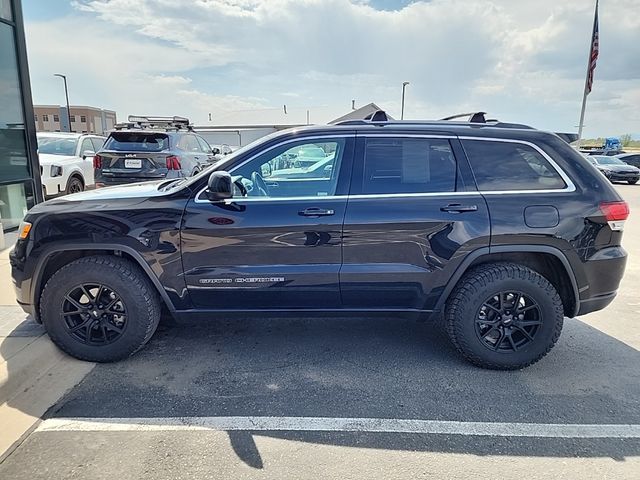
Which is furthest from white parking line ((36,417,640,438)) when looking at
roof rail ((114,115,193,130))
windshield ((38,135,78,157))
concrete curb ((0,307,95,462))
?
windshield ((38,135,78,157))

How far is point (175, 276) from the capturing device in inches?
130

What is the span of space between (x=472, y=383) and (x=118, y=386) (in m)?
2.59

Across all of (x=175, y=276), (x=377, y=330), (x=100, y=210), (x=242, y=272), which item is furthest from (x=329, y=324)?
(x=100, y=210)

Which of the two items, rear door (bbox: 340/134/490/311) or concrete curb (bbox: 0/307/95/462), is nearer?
concrete curb (bbox: 0/307/95/462)

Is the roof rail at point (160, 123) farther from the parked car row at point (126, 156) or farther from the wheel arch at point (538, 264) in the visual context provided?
the wheel arch at point (538, 264)

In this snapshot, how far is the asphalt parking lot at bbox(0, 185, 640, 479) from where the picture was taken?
7.82 ft

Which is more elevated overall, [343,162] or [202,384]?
[343,162]

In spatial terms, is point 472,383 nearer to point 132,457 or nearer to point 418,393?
point 418,393

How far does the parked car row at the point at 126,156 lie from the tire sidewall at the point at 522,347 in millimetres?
5046

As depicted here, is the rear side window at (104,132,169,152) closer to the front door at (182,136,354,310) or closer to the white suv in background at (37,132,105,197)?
the white suv in background at (37,132,105,197)

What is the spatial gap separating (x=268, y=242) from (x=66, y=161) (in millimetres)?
8726

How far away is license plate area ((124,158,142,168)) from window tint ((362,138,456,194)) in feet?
20.2

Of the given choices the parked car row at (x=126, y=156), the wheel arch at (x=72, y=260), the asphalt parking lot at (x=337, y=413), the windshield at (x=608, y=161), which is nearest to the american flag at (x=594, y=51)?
the windshield at (x=608, y=161)

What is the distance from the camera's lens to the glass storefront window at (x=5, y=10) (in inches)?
270
